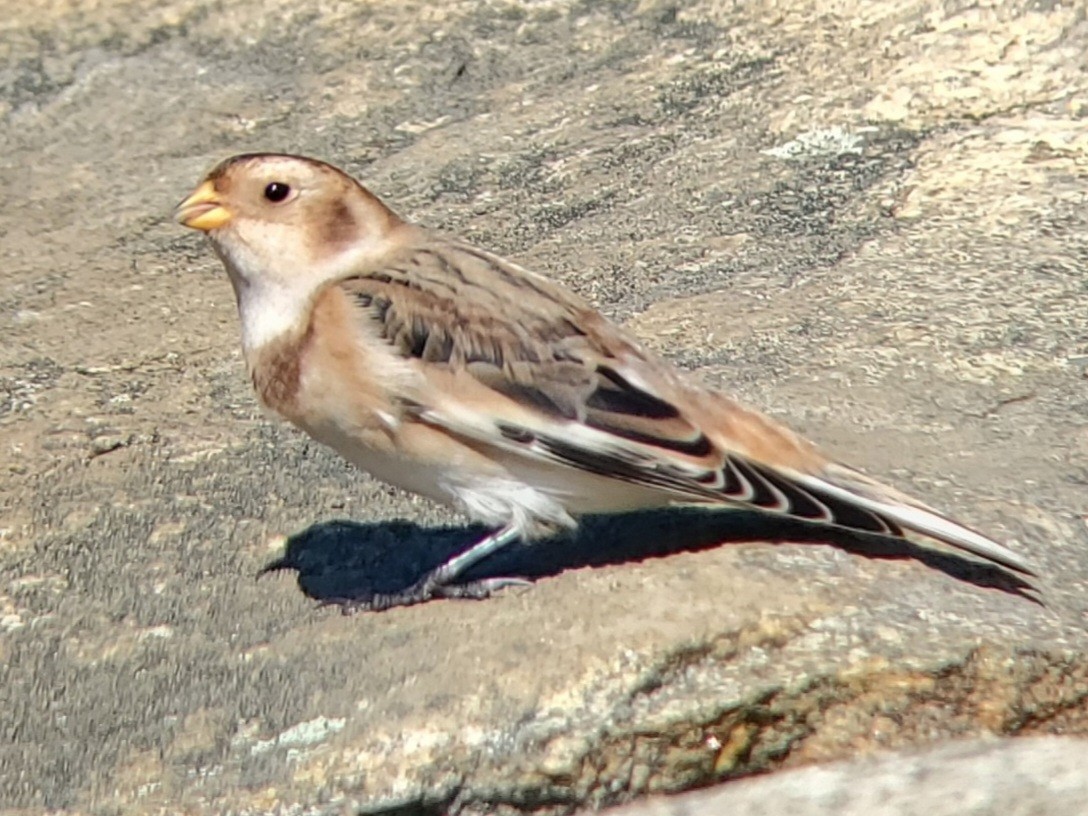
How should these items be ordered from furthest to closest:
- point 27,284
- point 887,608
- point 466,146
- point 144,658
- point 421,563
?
point 466,146 → point 27,284 → point 421,563 → point 144,658 → point 887,608

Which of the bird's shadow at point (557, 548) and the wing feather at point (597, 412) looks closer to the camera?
the wing feather at point (597, 412)

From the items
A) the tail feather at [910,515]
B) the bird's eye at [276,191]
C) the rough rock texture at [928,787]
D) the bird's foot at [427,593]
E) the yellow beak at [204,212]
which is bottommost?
the bird's foot at [427,593]

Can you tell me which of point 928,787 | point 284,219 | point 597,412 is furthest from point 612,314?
point 928,787

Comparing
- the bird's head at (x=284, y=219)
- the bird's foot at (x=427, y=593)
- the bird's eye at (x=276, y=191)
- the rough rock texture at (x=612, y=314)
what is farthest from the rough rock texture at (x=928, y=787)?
the bird's eye at (x=276, y=191)

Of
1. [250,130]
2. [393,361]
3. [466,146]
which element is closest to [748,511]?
[393,361]

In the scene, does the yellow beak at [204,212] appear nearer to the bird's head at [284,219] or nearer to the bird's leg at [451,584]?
the bird's head at [284,219]

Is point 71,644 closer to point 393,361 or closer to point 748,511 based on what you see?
point 393,361
